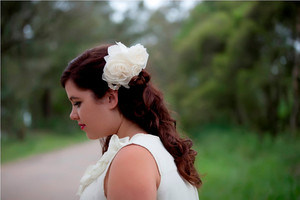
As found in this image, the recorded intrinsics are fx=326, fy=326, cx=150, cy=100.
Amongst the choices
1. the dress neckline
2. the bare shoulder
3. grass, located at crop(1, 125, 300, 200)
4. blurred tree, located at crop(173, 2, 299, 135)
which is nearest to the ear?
the dress neckline

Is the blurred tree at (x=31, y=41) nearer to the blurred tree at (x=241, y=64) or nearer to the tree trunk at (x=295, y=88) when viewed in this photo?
the blurred tree at (x=241, y=64)

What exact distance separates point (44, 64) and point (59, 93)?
9.23 m

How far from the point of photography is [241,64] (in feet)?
35.3

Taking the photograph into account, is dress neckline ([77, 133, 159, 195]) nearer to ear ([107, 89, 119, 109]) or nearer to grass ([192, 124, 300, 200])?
ear ([107, 89, 119, 109])

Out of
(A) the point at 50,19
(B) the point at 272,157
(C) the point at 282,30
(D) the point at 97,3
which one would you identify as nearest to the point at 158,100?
(B) the point at 272,157

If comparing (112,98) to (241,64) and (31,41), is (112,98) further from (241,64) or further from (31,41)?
(31,41)

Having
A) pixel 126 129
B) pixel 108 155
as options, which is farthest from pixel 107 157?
pixel 126 129

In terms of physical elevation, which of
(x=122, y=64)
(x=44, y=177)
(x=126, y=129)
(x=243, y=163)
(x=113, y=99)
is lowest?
(x=44, y=177)

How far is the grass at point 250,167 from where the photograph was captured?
507cm

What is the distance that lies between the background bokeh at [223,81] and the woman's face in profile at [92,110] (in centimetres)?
365

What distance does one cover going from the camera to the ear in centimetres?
157

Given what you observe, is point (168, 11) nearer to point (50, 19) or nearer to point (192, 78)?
point (192, 78)

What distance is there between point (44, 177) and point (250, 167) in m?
4.71

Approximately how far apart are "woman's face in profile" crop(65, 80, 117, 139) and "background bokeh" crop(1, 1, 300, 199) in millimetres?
3653
